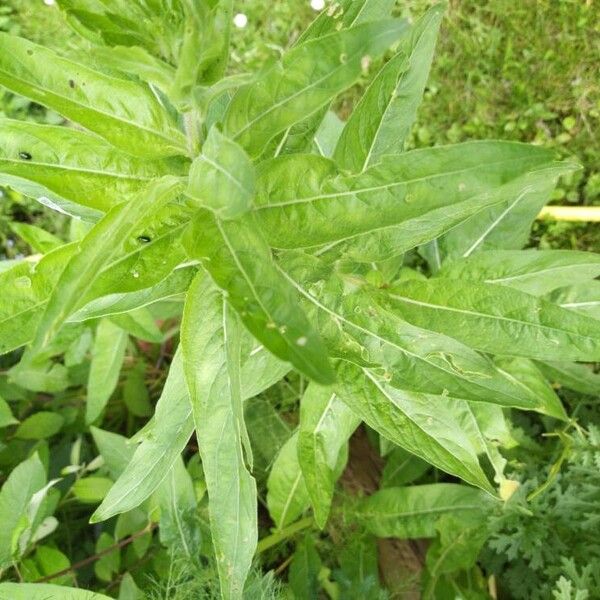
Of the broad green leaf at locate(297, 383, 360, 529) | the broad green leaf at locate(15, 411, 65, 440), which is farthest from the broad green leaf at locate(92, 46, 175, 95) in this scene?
the broad green leaf at locate(15, 411, 65, 440)

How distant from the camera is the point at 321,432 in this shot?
5.33ft

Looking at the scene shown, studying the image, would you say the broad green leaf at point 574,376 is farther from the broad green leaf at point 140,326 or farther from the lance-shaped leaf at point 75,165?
the lance-shaped leaf at point 75,165

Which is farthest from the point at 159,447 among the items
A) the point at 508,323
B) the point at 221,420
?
the point at 508,323

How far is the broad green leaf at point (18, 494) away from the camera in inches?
78.1

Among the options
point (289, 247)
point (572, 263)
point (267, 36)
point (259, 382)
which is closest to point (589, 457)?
point (572, 263)

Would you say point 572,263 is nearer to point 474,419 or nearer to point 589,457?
point 474,419

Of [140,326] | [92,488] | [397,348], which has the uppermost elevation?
[140,326]

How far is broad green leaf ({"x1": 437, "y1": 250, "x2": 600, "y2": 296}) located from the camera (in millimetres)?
1646

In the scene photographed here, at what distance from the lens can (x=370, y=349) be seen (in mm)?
1310

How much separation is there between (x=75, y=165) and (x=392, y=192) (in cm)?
61

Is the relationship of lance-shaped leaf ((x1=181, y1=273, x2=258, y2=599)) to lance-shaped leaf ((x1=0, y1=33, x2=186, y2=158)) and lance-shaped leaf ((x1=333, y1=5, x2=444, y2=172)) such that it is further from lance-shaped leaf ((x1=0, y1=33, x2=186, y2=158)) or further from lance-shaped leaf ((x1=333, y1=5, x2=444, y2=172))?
lance-shaped leaf ((x1=333, y1=5, x2=444, y2=172))

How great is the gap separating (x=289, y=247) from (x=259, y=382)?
0.45 meters

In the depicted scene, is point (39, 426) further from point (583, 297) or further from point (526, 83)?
point (526, 83)

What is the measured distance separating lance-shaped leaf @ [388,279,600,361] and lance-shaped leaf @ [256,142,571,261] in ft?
0.58
